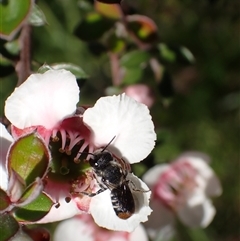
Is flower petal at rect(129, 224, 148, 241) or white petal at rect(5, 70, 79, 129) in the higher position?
white petal at rect(5, 70, 79, 129)

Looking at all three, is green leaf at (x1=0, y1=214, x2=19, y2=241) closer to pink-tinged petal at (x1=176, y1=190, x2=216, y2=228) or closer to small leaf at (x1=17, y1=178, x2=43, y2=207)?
small leaf at (x1=17, y1=178, x2=43, y2=207)

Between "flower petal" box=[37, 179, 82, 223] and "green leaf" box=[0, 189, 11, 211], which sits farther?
"flower petal" box=[37, 179, 82, 223]

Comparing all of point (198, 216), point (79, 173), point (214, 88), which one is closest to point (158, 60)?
point (198, 216)

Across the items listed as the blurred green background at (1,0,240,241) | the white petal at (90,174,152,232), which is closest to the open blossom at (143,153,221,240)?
the white petal at (90,174,152,232)

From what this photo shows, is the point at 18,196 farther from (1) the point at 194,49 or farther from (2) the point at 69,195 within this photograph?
(1) the point at 194,49

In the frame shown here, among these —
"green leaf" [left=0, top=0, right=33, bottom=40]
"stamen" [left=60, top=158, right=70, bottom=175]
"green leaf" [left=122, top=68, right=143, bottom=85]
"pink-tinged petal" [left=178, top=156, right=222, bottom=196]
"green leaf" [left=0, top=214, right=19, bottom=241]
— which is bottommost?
"pink-tinged petal" [left=178, top=156, right=222, bottom=196]

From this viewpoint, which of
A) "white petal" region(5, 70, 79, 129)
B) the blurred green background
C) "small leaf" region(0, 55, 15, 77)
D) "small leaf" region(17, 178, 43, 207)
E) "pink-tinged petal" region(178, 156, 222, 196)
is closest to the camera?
"small leaf" region(17, 178, 43, 207)
